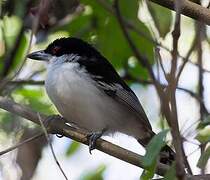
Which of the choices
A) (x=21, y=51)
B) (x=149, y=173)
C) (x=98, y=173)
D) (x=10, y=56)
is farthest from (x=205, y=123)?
(x=21, y=51)

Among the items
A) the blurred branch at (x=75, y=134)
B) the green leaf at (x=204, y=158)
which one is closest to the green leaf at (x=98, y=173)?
the blurred branch at (x=75, y=134)

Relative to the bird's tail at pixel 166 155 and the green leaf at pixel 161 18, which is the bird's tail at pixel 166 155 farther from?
the green leaf at pixel 161 18

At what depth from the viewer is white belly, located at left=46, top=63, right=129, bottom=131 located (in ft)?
13.8

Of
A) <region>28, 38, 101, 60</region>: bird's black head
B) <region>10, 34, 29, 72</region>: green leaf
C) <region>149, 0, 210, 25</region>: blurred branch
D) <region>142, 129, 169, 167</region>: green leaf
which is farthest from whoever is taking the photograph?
<region>10, 34, 29, 72</region>: green leaf

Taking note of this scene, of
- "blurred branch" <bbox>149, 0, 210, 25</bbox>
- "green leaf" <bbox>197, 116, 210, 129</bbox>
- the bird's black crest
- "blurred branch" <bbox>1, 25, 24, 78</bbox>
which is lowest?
"green leaf" <bbox>197, 116, 210, 129</bbox>

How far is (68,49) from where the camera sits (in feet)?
15.2

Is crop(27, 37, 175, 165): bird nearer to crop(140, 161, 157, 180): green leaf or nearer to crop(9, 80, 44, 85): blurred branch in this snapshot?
crop(9, 80, 44, 85): blurred branch

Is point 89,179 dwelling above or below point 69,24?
below

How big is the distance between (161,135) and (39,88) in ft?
9.27

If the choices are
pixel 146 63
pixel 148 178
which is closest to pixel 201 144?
pixel 148 178

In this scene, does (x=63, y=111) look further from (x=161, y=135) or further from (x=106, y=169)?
(x=161, y=135)

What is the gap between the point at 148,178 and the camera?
8.74ft

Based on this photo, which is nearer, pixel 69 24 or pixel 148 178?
pixel 148 178

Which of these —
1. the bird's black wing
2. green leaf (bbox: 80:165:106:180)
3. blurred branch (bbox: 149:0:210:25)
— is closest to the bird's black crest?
A: the bird's black wing
